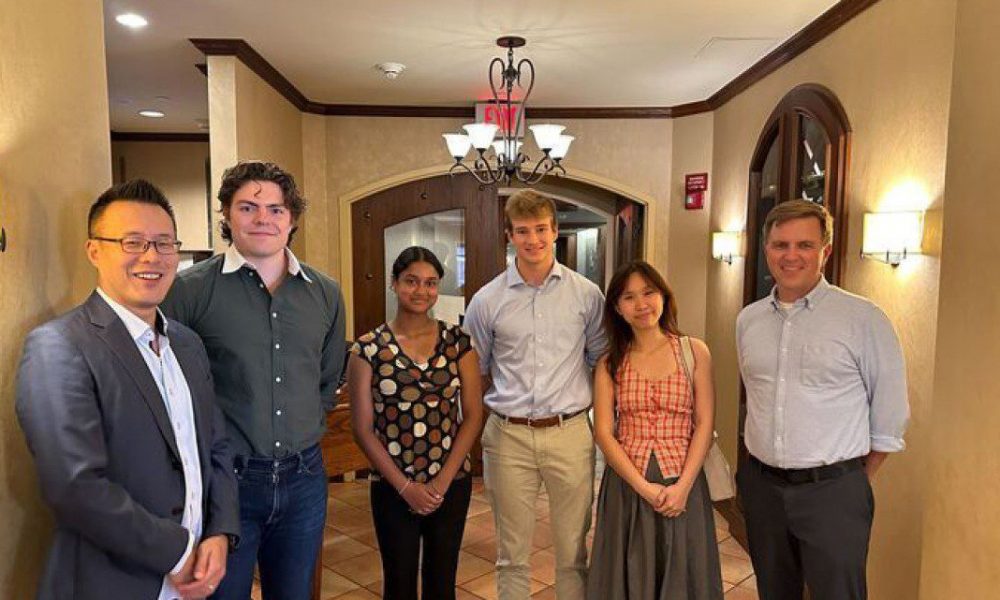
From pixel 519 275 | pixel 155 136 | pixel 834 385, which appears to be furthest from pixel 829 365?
pixel 155 136

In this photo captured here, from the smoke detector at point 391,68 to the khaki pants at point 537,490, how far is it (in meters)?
2.29

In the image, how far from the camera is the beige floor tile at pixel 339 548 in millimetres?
3471

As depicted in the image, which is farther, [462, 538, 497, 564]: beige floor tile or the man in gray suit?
[462, 538, 497, 564]: beige floor tile

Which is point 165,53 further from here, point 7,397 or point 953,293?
→ point 953,293

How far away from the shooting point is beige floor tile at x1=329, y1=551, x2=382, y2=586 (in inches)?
128

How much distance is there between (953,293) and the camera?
1746 millimetres

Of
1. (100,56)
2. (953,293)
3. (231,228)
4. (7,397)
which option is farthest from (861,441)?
(100,56)

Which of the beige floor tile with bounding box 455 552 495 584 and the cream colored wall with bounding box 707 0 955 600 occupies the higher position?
the cream colored wall with bounding box 707 0 955 600

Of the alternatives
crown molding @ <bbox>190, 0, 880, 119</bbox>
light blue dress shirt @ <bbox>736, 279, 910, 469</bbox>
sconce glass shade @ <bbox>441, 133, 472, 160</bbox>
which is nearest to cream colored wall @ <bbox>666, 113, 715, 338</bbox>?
crown molding @ <bbox>190, 0, 880, 119</bbox>

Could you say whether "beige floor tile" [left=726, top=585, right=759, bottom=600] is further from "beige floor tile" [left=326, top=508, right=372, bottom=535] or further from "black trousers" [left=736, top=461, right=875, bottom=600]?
"beige floor tile" [left=326, top=508, right=372, bottom=535]

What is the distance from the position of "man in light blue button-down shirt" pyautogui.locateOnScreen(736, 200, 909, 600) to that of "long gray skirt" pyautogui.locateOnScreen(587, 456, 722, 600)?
0.23 metres

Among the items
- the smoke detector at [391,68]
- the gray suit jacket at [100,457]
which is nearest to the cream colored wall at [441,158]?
the smoke detector at [391,68]

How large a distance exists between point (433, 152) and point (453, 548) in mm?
3313

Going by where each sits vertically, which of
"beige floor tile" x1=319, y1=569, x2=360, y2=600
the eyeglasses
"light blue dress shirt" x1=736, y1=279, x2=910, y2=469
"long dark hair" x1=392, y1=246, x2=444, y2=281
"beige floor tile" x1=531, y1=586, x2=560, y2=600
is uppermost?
the eyeglasses
